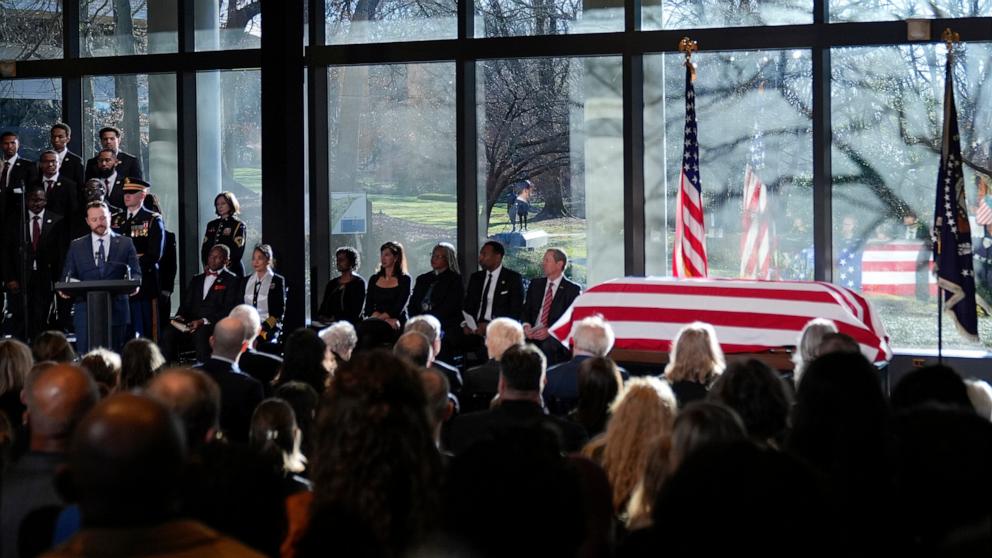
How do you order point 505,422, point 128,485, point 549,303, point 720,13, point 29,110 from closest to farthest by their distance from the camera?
point 128,485, point 505,422, point 549,303, point 720,13, point 29,110

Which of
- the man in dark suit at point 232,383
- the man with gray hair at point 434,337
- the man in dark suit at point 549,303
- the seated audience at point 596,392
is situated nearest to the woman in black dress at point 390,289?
the man in dark suit at point 549,303

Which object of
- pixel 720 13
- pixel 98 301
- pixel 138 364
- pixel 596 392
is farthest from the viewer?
pixel 720 13

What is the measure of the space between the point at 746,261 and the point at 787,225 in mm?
428

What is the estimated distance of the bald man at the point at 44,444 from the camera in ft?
9.35

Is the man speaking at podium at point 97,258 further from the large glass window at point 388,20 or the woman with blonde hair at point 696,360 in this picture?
the woman with blonde hair at point 696,360

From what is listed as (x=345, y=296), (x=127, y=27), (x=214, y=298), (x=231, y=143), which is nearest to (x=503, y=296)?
(x=345, y=296)

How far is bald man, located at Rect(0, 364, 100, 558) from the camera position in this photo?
9.35 ft

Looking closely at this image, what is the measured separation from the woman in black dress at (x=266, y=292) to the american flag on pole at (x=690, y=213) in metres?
3.02

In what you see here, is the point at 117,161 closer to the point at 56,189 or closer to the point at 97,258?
the point at 56,189

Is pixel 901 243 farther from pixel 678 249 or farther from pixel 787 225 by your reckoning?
pixel 678 249

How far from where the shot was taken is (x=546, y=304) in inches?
363

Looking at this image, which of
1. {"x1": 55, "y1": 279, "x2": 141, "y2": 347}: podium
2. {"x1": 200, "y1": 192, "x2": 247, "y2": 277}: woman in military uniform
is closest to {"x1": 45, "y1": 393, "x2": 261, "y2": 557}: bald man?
{"x1": 55, "y1": 279, "x2": 141, "y2": 347}: podium

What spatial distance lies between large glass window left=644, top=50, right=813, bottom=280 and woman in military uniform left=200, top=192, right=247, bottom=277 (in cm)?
335

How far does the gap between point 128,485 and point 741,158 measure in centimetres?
874
